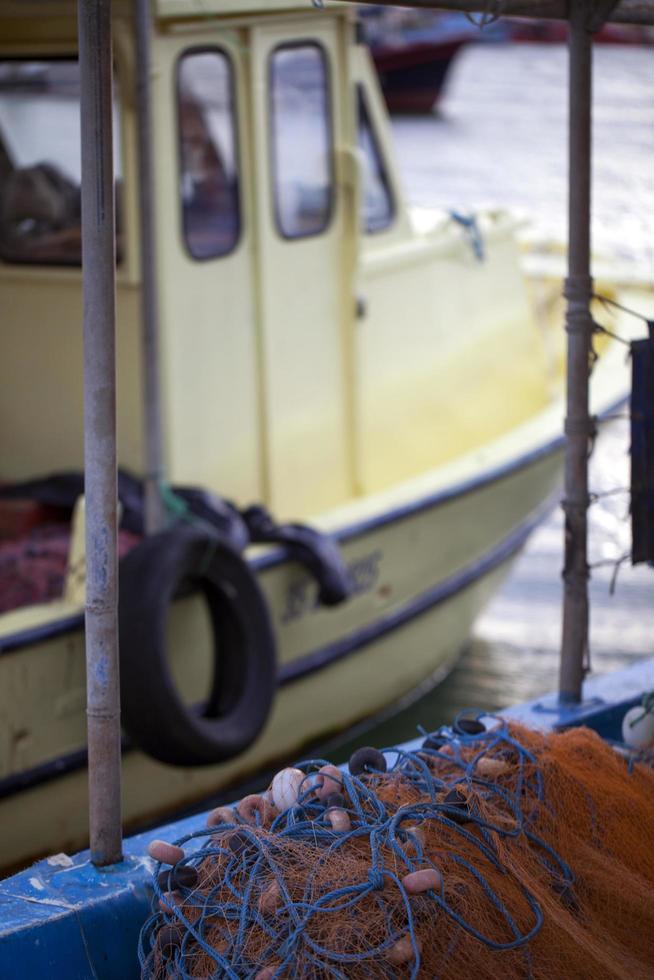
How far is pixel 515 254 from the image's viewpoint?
7.53 metres

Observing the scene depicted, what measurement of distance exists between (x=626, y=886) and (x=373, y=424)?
3.72 meters

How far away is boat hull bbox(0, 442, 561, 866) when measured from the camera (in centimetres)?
461

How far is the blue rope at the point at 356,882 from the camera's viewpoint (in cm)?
247

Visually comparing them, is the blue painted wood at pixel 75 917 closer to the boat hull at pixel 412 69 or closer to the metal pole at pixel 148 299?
the metal pole at pixel 148 299

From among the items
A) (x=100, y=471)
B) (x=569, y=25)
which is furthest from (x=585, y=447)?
(x=100, y=471)

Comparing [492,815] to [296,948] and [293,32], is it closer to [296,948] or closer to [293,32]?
[296,948]

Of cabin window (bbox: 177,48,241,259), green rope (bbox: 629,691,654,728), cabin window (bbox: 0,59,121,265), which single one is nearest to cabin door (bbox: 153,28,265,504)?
cabin window (bbox: 177,48,241,259)

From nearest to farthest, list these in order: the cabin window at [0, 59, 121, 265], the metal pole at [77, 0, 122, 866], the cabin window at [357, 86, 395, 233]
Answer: the metal pole at [77, 0, 122, 866] < the cabin window at [0, 59, 121, 265] < the cabin window at [357, 86, 395, 233]

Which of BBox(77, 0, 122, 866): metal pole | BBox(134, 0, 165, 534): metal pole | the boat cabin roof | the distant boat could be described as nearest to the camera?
BBox(77, 0, 122, 866): metal pole

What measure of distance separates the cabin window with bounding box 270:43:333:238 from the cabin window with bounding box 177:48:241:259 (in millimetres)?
221

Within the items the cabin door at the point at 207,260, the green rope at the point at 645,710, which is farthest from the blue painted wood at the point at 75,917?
the cabin door at the point at 207,260

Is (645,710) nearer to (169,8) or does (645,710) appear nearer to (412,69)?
(169,8)

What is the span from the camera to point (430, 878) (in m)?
2.53

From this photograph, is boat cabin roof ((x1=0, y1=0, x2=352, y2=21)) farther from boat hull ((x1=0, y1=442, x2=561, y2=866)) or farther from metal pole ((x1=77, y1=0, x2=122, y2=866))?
metal pole ((x1=77, y1=0, x2=122, y2=866))
